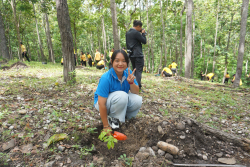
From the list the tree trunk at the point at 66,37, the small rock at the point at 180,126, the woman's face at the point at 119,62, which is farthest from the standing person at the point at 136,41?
the small rock at the point at 180,126

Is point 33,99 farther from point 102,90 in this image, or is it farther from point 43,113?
point 102,90

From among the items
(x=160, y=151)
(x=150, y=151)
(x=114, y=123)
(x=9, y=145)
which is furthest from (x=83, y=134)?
(x=160, y=151)

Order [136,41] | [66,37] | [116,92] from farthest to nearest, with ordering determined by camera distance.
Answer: [66,37] → [136,41] → [116,92]

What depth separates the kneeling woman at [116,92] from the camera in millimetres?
2238

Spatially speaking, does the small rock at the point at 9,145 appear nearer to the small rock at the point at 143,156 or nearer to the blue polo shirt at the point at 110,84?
the blue polo shirt at the point at 110,84

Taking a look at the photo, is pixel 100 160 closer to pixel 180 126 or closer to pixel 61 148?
pixel 61 148

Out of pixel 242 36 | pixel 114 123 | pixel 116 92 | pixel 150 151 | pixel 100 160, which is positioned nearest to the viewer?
pixel 100 160

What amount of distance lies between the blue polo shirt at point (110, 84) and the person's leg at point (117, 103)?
0.40ft

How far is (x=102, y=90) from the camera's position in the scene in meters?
2.24

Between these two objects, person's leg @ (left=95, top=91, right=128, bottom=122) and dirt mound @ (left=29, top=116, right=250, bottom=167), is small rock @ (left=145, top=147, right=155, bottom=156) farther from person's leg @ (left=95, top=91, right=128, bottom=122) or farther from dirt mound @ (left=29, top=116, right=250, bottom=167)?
person's leg @ (left=95, top=91, right=128, bottom=122)

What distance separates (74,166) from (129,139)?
95cm

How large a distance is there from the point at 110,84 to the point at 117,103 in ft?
1.10

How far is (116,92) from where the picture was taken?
7.76 feet

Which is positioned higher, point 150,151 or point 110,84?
point 110,84
